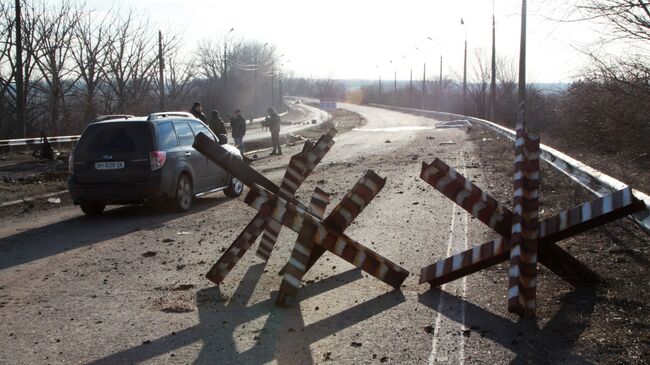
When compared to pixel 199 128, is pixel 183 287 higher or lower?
lower

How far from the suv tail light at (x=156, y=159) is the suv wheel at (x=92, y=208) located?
1223mm

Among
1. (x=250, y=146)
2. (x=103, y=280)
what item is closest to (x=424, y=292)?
(x=103, y=280)

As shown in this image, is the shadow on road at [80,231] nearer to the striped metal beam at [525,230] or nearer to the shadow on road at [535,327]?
the shadow on road at [535,327]

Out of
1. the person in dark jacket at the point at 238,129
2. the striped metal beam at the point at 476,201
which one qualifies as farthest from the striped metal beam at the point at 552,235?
the person in dark jacket at the point at 238,129

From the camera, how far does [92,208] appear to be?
12.1 metres

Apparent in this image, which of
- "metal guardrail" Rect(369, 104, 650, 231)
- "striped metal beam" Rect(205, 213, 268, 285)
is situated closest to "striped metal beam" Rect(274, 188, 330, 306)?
"striped metal beam" Rect(205, 213, 268, 285)

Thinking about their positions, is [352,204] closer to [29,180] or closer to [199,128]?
[199,128]

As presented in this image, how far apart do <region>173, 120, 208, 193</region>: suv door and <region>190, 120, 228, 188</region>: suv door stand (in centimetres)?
16

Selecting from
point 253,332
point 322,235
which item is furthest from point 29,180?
point 253,332

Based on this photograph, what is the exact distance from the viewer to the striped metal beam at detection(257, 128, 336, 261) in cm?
717

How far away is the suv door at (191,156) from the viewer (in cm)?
1242

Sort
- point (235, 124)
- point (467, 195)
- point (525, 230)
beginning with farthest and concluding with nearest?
point (235, 124) < point (467, 195) < point (525, 230)

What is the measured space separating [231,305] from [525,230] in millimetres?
2552

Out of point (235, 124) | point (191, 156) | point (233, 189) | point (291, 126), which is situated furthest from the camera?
point (291, 126)
